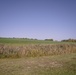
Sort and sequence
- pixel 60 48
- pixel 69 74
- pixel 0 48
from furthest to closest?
pixel 60 48 → pixel 0 48 → pixel 69 74

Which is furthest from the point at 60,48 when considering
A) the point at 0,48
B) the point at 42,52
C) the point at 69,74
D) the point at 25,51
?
the point at 69,74

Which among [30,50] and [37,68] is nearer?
[37,68]

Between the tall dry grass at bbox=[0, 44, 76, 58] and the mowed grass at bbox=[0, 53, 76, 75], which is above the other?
the tall dry grass at bbox=[0, 44, 76, 58]

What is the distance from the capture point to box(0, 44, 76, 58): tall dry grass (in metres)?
25.9

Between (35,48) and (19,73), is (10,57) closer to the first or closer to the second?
(35,48)

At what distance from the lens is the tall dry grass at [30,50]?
85.1 ft

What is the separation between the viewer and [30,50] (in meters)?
28.1

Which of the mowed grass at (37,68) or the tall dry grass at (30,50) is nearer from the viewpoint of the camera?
the mowed grass at (37,68)

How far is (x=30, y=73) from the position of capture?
46.3 ft

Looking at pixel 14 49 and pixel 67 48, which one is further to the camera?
pixel 67 48

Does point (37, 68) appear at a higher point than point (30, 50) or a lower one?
lower

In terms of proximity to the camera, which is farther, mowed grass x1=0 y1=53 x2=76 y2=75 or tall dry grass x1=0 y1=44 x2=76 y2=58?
tall dry grass x1=0 y1=44 x2=76 y2=58

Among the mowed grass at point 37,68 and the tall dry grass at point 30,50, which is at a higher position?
the tall dry grass at point 30,50

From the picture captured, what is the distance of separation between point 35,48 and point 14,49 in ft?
15.6
